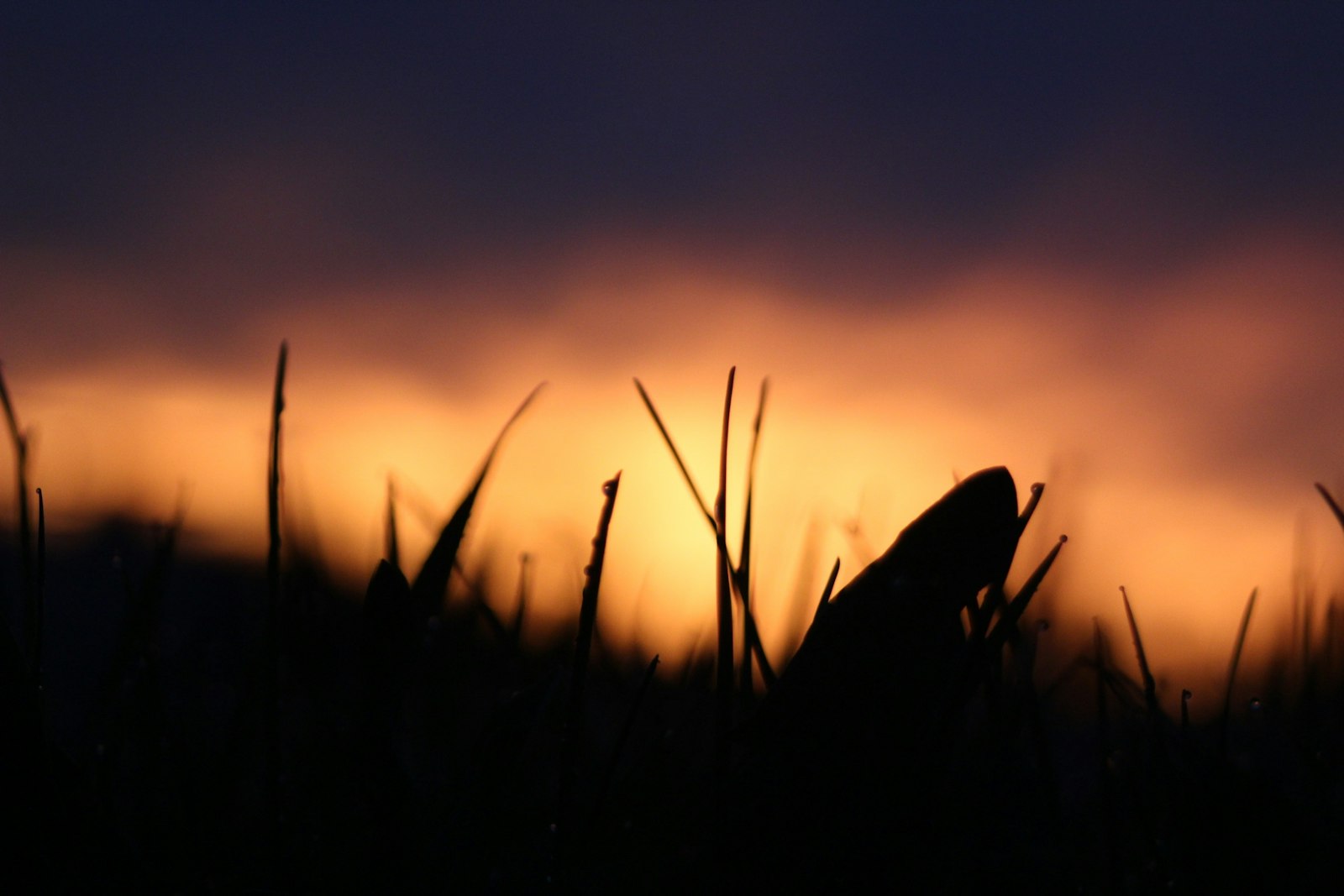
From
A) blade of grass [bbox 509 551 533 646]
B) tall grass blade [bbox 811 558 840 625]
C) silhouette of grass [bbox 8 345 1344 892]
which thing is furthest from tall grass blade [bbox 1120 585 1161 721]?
blade of grass [bbox 509 551 533 646]

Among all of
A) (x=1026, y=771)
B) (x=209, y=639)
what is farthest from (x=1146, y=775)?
(x=209, y=639)

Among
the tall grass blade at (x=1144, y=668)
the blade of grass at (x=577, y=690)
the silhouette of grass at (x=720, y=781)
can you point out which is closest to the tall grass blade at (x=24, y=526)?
the silhouette of grass at (x=720, y=781)

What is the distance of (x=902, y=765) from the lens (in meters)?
0.95

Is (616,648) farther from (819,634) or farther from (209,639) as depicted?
(819,634)

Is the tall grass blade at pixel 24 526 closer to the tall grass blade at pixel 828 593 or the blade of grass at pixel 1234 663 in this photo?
the tall grass blade at pixel 828 593

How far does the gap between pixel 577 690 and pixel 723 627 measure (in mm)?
236

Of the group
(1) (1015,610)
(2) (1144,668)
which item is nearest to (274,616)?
(1) (1015,610)

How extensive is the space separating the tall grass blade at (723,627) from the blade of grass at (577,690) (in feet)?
0.53

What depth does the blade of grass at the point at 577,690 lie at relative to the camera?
36.1 inches

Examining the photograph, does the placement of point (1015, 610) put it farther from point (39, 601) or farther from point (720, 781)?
point (39, 601)

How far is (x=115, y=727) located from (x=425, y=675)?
0.64 meters

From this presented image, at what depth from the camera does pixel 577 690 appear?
0.93 metres

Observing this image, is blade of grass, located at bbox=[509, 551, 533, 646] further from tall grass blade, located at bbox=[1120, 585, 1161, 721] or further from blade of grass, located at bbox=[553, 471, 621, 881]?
tall grass blade, located at bbox=[1120, 585, 1161, 721]

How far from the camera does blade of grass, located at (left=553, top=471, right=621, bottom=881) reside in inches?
36.1
